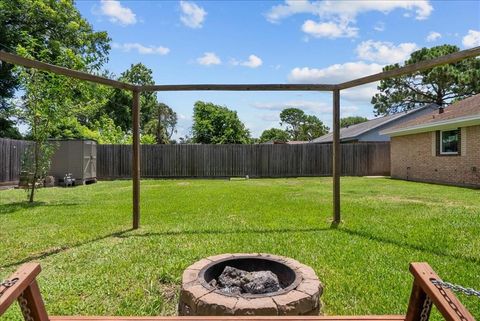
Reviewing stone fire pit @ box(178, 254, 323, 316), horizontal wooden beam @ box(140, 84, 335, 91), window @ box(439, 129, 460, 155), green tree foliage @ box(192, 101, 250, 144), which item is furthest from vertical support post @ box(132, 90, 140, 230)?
green tree foliage @ box(192, 101, 250, 144)

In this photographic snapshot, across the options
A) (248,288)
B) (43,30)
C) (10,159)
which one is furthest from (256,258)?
(43,30)

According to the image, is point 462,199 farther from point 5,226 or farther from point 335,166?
point 5,226

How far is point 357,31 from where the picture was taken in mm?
14234

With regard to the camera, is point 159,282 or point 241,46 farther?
point 241,46

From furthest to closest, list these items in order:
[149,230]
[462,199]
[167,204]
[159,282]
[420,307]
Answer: [462,199] < [167,204] < [149,230] < [159,282] < [420,307]

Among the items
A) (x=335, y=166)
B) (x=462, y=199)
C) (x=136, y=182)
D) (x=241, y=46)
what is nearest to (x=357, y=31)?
(x=241, y=46)

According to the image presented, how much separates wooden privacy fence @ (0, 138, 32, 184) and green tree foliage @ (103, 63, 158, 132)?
1195 centimetres

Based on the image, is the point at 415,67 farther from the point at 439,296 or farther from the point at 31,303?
the point at 31,303

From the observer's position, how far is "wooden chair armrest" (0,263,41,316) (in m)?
1.34

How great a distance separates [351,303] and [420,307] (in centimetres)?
126

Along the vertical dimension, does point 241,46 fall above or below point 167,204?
above

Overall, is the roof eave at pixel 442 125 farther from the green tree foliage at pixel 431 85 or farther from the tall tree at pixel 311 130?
the tall tree at pixel 311 130

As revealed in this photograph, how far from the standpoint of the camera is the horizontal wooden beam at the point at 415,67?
12.5 ft

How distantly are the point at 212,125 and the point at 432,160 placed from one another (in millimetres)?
16613
